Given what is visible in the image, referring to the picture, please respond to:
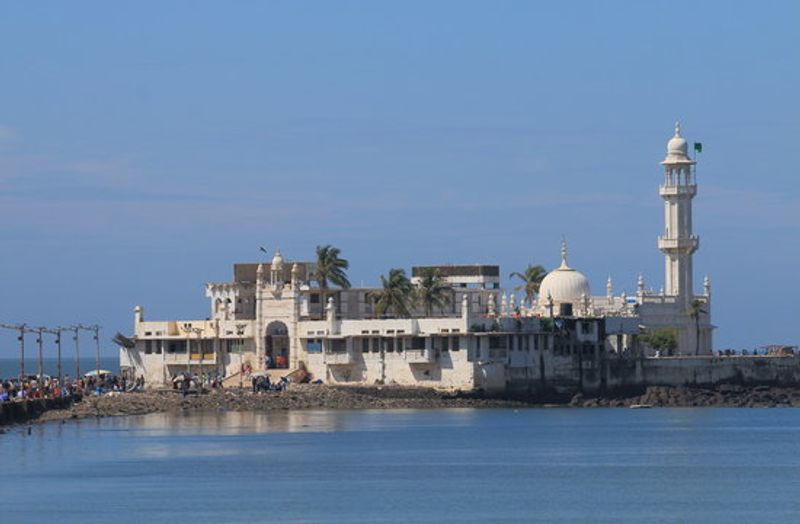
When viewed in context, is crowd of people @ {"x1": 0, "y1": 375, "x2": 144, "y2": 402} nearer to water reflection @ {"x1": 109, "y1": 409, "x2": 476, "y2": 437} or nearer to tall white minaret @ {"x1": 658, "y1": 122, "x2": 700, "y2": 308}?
water reflection @ {"x1": 109, "y1": 409, "x2": 476, "y2": 437}

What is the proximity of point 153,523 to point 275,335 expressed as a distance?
2537 inches

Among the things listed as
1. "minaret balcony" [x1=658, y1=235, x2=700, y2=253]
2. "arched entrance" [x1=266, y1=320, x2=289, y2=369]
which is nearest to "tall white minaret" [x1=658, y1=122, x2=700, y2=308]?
"minaret balcony" [x1=658, y1=235, x2=700, y2=253]

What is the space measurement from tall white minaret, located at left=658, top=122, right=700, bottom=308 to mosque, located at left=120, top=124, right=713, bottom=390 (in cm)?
6

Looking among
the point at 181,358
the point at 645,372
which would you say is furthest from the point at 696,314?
the point at 181,358

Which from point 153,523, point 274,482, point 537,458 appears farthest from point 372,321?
point 153,523

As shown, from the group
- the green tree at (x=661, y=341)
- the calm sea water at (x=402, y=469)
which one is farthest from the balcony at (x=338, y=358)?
the green tree at (x=661, y=341)

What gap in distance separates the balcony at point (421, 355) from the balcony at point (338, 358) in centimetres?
372

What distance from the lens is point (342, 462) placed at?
261 ft

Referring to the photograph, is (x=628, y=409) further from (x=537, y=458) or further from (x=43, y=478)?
(x=43, y=478)

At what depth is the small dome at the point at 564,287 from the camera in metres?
126

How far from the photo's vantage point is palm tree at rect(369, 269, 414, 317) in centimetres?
12169

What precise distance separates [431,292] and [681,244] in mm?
16789

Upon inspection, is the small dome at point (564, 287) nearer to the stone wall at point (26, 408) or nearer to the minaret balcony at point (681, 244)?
the minaret balcony at point (681, 244)

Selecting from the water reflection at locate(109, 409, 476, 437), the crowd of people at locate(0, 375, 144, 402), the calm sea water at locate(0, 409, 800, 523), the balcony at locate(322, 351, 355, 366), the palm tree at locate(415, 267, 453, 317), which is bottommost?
the calm sea water at locate(0, 409, 800, 523)
